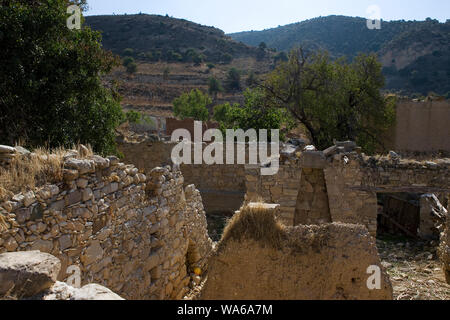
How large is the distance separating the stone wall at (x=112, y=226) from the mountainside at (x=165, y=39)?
50.9 m

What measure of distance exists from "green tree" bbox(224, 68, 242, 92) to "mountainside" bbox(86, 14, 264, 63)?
920cm

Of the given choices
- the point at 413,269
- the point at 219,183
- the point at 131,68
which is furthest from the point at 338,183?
the point at 131,68

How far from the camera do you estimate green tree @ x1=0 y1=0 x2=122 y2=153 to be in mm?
7293

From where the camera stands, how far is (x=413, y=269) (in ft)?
24.6

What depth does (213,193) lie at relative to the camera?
13.4 meters

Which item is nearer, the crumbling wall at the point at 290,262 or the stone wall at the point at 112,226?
the stone wall at the point at 112,226

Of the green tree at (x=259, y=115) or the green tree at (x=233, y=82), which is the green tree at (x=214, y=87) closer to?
the green tree at (x=233, y=82)

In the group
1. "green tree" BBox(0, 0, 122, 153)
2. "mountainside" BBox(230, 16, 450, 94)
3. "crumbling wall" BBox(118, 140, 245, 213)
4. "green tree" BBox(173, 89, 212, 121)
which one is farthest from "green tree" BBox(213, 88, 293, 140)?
"mountainside" BBox(230, 16, 450, 94)

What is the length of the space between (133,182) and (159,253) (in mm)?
1146

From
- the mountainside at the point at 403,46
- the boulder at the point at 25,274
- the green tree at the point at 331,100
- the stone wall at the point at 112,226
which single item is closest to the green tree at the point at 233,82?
the mountainside at the point at 403,46

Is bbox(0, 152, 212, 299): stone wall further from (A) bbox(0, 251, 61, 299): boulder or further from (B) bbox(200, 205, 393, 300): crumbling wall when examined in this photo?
(B) bbox(200, 205, 393, 300): crumbling wall

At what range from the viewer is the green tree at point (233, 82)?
4569 cm

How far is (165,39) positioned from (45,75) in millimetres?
58549

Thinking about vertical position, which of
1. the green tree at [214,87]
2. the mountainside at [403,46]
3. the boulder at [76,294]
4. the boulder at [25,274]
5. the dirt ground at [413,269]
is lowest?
the dirt ground at [413,269]
